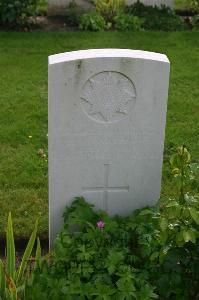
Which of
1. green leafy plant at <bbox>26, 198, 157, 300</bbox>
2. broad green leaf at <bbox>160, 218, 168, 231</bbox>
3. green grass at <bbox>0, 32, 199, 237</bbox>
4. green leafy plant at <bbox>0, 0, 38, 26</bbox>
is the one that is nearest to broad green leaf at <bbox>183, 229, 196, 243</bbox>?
broad green leaf at <bbox>160, 218, 168, 231</bbox>

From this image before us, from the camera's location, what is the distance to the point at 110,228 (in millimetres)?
3961

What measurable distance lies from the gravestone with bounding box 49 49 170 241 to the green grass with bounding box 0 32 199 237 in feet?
2.83

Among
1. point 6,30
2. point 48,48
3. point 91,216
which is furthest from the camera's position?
point 6,30

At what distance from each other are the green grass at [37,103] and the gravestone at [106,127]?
0.86 metres

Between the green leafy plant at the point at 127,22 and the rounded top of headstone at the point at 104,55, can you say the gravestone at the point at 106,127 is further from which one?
the green leafy plant at the point at 127,22

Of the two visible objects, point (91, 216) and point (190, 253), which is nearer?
point (190, 253)

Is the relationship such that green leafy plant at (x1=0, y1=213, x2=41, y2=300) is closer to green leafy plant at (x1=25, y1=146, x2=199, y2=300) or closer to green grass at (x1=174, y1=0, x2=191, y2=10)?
green leafy plant at (x1=25, y1=146, x2=199, y2=300)

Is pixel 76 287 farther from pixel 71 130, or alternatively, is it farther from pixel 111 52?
pixel 111 52

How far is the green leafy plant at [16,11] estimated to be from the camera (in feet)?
29.4

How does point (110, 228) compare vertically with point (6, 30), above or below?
below

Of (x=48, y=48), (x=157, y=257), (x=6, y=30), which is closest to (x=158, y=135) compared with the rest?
(x=157, y=257)

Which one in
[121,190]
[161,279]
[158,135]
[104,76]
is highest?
[104,76]

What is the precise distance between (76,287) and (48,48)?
5364 mm

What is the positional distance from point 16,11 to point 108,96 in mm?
5412
